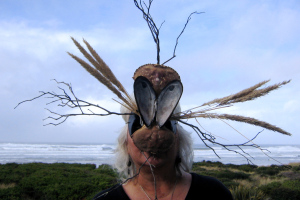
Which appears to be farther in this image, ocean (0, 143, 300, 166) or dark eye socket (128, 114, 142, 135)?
ocean (0, 143, 300, 166)

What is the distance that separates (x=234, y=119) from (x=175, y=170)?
1.57ft

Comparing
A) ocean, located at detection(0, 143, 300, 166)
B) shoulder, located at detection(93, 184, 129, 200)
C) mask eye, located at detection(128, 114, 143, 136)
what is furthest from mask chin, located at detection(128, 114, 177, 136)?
ocean, located at detection(0, 143, 300, 166)

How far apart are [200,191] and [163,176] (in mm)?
274

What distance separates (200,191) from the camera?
1.58 m

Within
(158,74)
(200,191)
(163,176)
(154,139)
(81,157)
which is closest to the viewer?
(154,139)

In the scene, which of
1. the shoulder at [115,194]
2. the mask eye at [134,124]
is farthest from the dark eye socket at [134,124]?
the shoulder at [115,194]

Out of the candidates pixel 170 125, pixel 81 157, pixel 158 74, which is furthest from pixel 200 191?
pixel 81 157

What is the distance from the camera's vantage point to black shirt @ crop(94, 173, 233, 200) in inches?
61.5

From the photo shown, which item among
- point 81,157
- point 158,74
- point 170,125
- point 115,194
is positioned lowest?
point 115,194

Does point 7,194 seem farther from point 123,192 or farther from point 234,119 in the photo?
point 234,119

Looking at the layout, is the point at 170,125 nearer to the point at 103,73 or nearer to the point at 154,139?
the point at 154,139

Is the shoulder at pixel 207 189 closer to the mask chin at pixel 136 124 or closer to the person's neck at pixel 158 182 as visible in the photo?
the person's neck at pixel 158 182

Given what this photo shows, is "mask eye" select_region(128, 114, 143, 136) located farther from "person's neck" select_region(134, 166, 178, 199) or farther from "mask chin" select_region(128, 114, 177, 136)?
"person's neck" select_region(134, 166, 178, 199)

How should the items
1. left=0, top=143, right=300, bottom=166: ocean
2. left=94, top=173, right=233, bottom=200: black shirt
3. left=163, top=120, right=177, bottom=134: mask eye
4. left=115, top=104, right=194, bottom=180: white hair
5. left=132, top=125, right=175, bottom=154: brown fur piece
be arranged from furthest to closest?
left=0, top=143, right=300, bottom=166: ocean
left=115, top=104, right=194, bottom=180: white hair
left=94, top=173, right=233, bottom=200: black shirt
left=163, top=120, right=177, bottom=134: mask eye
left=132, top=125, right=175, bottom=154: brown fur piece
